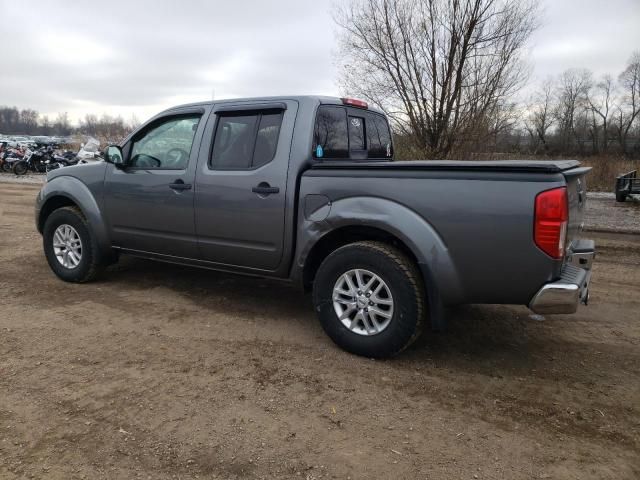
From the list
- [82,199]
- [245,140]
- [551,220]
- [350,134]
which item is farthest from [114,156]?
[551,220]

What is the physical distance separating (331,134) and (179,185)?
1432 mm

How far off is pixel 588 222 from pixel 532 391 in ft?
27.3

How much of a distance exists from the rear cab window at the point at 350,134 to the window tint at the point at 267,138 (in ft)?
1.08

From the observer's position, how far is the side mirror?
491cm

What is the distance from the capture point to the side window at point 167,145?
182 inches

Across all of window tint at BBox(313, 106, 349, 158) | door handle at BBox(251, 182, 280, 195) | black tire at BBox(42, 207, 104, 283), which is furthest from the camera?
black tire at BBox(42, 207, 104, 283)

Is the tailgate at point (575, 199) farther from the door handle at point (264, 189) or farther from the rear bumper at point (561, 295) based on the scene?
the door handle at point (264, 189)

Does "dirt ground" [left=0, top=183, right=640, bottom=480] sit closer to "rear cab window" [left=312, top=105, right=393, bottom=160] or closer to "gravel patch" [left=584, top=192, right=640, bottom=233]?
"rear cab window" [left=312, top=105, right=393, bottom=160]

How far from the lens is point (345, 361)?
3.64 metres

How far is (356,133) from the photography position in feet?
15.3

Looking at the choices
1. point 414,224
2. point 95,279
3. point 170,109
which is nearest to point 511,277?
point 414,224

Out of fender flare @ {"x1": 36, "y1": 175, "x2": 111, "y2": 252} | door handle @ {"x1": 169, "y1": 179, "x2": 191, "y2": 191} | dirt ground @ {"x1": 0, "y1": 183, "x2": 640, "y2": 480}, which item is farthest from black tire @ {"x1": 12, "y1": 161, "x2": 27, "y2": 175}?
door handle @ {"x1": 169, "y1": 179, "x2": 191, "y2": 191}

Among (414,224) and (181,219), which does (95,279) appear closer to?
(181,219)

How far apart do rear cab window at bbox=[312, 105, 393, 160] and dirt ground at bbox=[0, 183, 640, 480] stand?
4.99 feet
